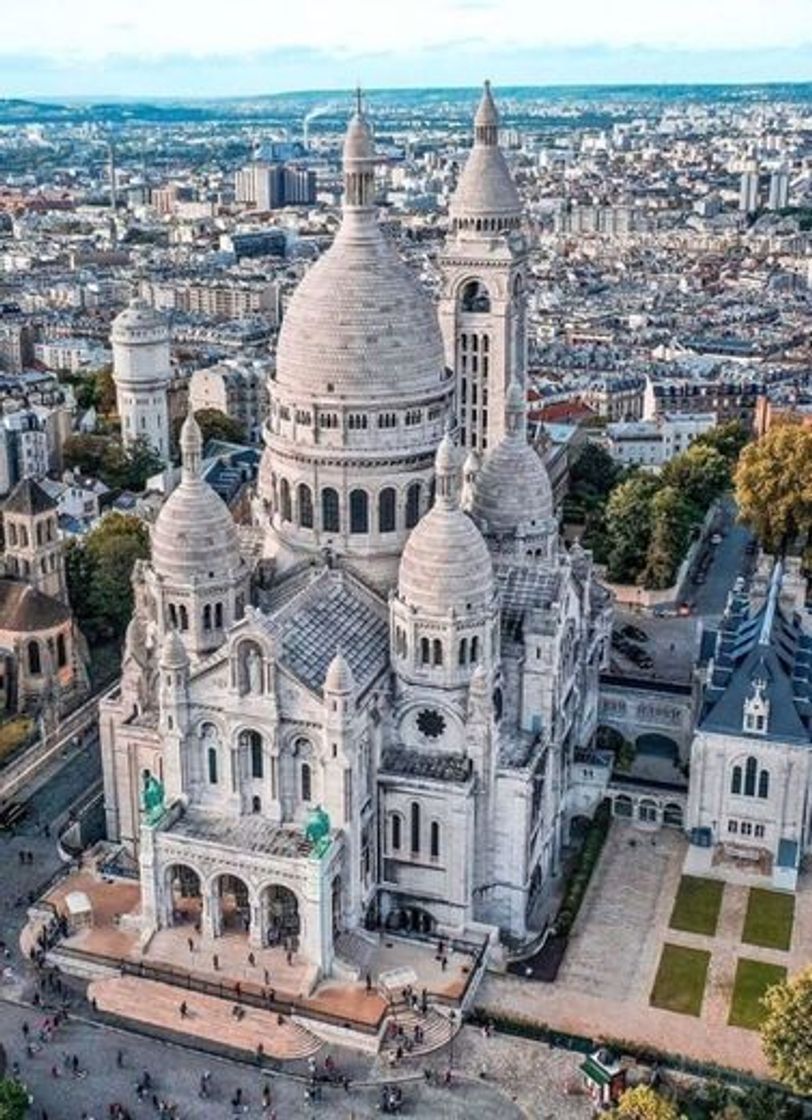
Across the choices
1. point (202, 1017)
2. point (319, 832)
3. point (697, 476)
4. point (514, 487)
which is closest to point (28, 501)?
point (514, 487)

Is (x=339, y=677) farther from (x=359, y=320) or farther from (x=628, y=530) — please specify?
(x=628, y=530)

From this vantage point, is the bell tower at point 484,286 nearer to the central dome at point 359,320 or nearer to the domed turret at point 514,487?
the domed turret at point 514,487

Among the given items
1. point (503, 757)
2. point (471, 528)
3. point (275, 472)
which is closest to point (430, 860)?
point (503, 757)

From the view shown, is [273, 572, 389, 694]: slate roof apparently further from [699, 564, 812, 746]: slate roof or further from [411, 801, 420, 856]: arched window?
[699, 564, 812, 746]: slate roof

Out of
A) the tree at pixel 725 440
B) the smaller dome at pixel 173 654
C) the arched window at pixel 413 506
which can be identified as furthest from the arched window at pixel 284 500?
the tree at pixel 725 440

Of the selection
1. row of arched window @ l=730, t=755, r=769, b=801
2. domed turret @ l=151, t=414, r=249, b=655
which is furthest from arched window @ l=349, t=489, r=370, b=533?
row of arched window @ l=730, t=755, r=769, b=801

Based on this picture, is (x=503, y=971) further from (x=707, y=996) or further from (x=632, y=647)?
(x=632, y=647)

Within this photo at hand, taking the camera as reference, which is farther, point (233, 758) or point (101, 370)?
point (101, 370)
